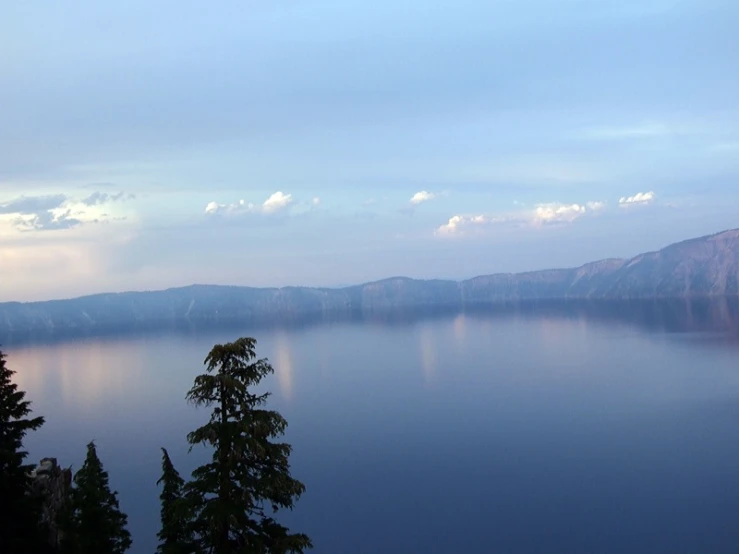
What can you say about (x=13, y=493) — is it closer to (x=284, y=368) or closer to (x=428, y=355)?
(x=284, y=368)

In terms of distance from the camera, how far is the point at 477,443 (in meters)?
52.8

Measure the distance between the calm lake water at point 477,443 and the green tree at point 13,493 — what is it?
2350cm

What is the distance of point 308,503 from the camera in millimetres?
40219

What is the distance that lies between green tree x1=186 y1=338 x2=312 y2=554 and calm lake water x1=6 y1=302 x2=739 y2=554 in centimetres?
2529

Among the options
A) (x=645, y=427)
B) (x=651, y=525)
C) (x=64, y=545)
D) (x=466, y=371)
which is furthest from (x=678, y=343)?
(x=64, y=545)

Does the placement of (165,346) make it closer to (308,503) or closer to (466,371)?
(466,371)

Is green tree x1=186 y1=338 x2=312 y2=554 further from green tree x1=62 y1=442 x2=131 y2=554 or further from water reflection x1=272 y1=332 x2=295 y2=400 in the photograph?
water reflection x1=272 y1=332 x2=295 y2=400

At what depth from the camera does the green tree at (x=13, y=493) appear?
12047mm

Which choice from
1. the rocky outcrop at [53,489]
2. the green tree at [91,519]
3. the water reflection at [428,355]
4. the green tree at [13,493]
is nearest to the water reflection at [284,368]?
the water reflection at [428,355]

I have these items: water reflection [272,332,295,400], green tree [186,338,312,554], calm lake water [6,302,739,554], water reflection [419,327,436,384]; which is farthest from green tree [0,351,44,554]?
water reflection [419,327,436,384]

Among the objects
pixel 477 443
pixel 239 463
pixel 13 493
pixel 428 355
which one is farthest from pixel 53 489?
pixel 428 355

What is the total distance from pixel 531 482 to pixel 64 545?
1220 inches

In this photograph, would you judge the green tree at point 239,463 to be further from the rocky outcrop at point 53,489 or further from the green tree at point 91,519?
the rocky outcrop at point 53,489

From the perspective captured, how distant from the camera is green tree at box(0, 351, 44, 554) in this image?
12047 mm
